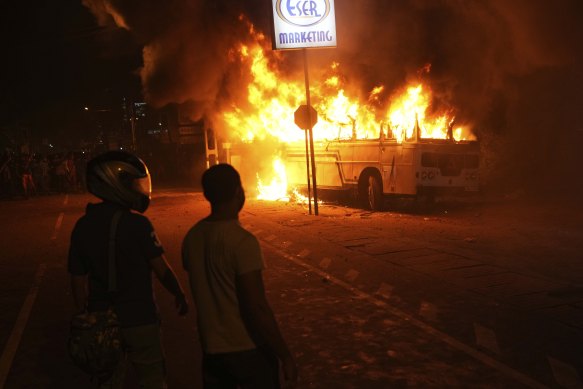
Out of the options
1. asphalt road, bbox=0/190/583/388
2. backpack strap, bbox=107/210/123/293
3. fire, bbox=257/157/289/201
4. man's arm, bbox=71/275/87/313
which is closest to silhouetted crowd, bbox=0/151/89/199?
fire, bbox=257/157/289/201

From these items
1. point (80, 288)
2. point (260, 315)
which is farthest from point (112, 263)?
point (260, 315)

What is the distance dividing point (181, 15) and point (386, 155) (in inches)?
459

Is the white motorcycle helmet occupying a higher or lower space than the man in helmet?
higher

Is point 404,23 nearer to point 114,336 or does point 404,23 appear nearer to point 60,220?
point 60,220

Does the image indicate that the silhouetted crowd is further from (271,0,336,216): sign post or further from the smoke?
(271,0,336,216): sign post

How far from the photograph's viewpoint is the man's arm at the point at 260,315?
8.36ft

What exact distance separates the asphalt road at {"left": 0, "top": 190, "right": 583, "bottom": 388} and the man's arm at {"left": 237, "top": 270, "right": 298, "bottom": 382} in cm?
192

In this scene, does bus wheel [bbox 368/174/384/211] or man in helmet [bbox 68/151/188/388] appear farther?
bus wheel [bbox 368/174/384/211]

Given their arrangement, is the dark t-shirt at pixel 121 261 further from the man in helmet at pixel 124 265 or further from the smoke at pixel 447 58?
the smoke at pixel 447 58

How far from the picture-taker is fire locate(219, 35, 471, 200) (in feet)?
66.3

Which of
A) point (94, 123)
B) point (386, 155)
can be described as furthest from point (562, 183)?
point (94, 123)

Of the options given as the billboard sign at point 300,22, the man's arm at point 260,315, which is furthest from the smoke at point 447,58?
the man's arm at point 260,315

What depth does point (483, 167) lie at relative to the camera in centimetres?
1858

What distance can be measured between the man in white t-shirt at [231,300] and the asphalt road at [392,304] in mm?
1888
